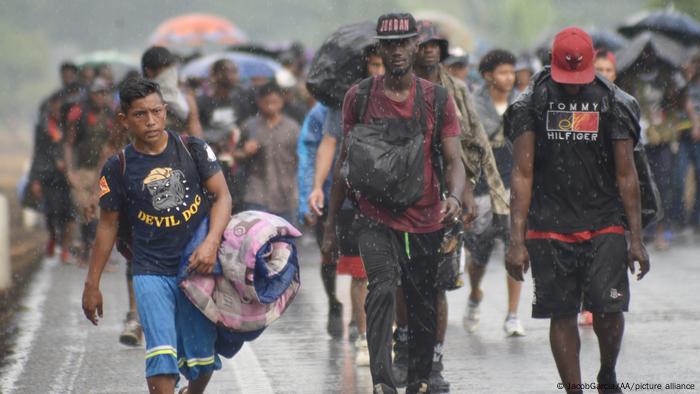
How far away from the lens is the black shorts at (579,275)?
7.23 m

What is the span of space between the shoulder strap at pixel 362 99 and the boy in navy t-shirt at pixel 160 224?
1008mm

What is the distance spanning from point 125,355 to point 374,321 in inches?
117

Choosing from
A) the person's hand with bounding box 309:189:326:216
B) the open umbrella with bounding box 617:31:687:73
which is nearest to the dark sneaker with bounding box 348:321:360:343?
the person's hand with bounding box 309:189:326:216

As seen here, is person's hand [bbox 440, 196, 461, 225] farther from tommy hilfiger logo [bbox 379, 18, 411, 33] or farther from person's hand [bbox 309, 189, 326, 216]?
person's hand [bbox 309, 189, 326, 216]

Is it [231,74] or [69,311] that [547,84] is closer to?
[69,311]

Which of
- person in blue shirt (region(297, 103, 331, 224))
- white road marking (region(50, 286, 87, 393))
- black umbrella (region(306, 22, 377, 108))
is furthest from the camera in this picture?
person in blue shirt (region(297, 103, 331, 224))

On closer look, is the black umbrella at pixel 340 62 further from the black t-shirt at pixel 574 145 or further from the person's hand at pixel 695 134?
the person's hand at pixel 695 134

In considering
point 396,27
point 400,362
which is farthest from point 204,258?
point 400,362

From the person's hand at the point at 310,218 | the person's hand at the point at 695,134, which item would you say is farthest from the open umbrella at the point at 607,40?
the person's hand at the point at 310,218

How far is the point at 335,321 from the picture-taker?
10758mm

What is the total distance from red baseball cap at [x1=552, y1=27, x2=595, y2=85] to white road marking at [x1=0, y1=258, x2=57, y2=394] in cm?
386

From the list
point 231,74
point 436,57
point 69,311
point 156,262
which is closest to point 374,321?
point 156,262

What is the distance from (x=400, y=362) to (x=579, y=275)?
1549 millimetres

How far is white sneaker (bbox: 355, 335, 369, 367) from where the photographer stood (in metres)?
9.33
